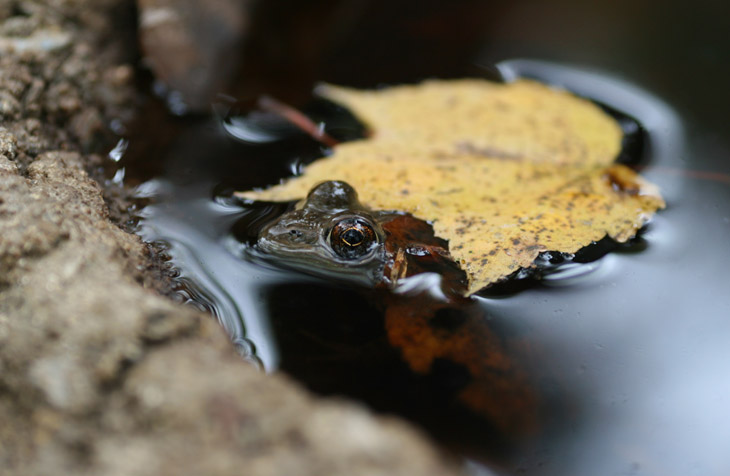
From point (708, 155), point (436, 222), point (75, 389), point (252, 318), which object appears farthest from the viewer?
point (708, 155)

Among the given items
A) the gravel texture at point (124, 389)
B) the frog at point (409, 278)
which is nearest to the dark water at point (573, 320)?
the frog at point (409, 278)

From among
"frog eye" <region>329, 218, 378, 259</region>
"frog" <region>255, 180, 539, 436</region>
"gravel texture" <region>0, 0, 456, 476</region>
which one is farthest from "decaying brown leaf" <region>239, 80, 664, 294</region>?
"gravel texture" <region>0, 0, 456, 476</region>

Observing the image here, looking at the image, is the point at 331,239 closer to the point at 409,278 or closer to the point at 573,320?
the point at 409,278

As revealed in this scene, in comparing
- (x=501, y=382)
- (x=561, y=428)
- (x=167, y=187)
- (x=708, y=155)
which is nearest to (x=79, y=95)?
(x=167, y=187)

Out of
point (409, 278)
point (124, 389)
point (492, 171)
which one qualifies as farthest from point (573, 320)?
point (124, 389)

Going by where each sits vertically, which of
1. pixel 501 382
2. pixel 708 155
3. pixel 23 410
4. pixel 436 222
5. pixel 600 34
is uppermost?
pixel 600 34

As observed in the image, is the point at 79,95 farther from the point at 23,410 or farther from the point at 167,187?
the point at 23,410

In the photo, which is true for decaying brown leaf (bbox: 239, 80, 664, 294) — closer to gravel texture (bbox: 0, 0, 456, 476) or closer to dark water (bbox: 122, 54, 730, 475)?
dark water (bbox: 122, 54, 730, 475)
